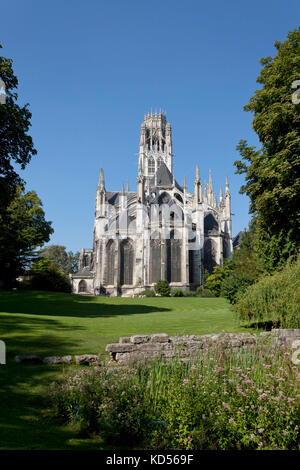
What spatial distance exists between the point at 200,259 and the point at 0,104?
4589 cm

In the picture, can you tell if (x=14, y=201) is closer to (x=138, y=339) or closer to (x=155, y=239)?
(x=155, y=239)

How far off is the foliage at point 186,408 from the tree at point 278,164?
1196 centimetres

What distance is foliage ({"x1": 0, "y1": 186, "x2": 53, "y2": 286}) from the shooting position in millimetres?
34688

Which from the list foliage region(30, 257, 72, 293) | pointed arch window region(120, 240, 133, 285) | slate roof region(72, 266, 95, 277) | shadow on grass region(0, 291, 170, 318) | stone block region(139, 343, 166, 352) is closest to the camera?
stone block region(139, 343, 166, 352)

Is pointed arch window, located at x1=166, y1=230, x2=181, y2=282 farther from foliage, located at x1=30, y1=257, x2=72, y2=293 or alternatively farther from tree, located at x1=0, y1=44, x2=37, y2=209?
tree, located at x1=0, y1=44, x2=37, y2=209

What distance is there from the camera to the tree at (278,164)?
17.2m

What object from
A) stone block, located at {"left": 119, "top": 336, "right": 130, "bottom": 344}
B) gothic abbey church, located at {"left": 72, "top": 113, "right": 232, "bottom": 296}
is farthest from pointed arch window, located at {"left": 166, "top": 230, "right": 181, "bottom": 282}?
stone block, located at {"left": 119, "top": 336, "right": 130, "bottom": 344}

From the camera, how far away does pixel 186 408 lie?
566 cm

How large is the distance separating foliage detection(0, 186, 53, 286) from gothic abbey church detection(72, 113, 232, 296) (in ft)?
62.6

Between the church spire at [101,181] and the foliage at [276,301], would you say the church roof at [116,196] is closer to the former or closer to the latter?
the church spire at [101,181]

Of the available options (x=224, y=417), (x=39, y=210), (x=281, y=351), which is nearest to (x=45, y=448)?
(x=224, y=417)

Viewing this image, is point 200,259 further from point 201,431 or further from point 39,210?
point 201,431

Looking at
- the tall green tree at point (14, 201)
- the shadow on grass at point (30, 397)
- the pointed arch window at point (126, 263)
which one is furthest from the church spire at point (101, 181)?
the shadow on grass at point (30, 397)

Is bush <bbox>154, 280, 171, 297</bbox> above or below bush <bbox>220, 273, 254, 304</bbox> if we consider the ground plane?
below
